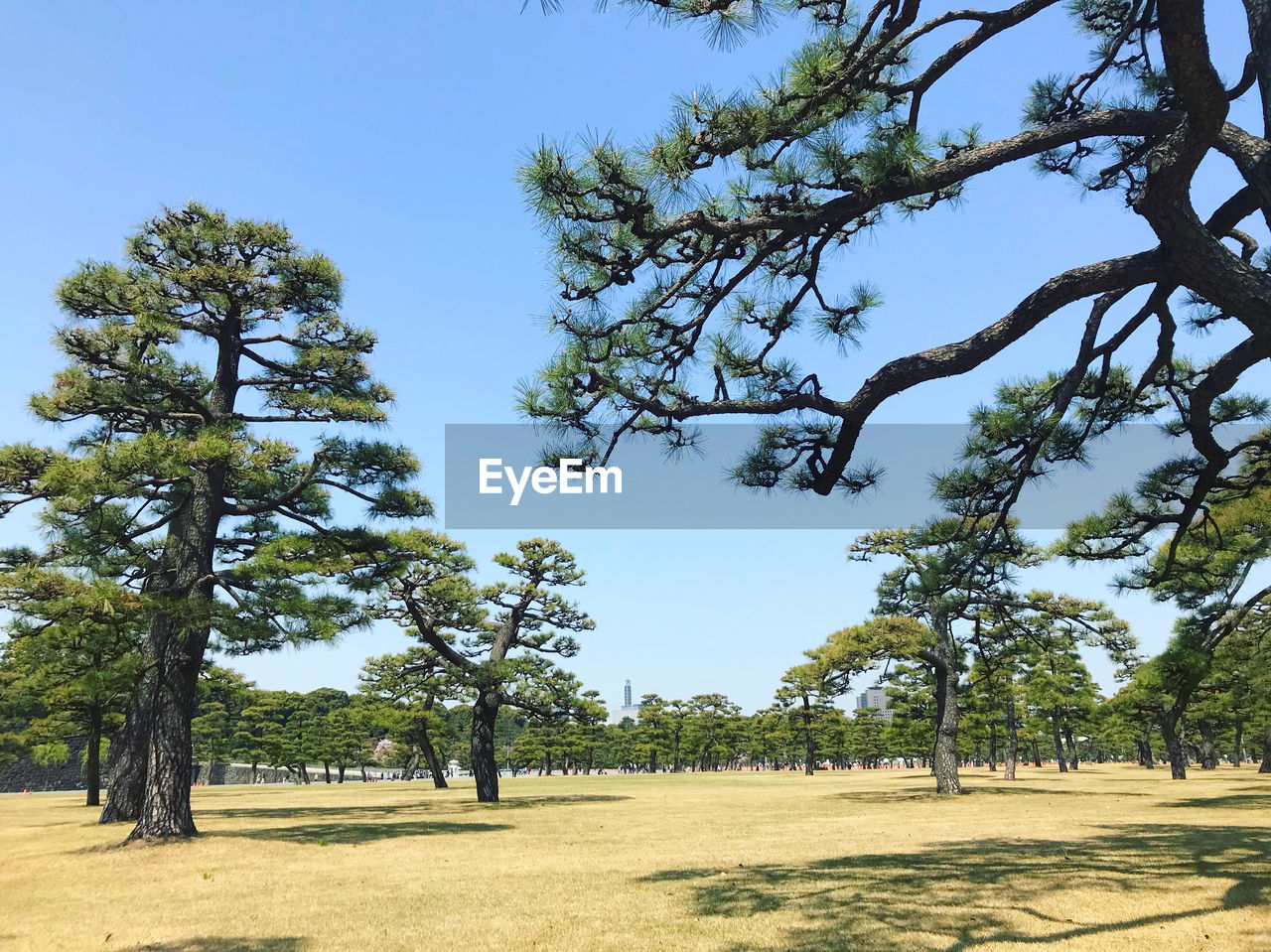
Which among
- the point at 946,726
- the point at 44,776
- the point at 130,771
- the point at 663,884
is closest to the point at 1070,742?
the point at 946,726

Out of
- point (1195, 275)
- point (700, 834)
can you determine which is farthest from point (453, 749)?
point (1195, 275)

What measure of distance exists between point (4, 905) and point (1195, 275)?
9954 millimetres

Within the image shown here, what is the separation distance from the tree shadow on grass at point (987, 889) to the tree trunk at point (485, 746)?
1187 cm

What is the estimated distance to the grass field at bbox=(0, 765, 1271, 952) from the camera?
15.8 ft

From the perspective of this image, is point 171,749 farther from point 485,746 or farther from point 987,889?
point 485,746

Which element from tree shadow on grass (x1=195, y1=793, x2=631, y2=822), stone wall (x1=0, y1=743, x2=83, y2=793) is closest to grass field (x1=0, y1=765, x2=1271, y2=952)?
tree shadow on grass (x1=195, y1=793, x2=631, y2=822)

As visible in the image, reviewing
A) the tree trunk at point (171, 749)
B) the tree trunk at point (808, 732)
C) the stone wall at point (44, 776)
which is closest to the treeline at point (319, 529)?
the tree trunk at point (171, 749)

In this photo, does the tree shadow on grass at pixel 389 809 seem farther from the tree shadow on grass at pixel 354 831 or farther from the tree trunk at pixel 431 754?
the tree trunk at pixel 431 754

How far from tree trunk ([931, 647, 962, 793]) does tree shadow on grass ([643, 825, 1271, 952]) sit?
413 inches

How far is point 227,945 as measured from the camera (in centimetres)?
492

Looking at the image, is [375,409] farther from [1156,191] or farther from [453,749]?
[453,749]

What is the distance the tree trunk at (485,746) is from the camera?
18.5 m

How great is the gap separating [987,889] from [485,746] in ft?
49.4

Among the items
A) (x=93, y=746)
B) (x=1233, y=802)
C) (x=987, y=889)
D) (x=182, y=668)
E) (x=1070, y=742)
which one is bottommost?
(x=1070, y=742)
